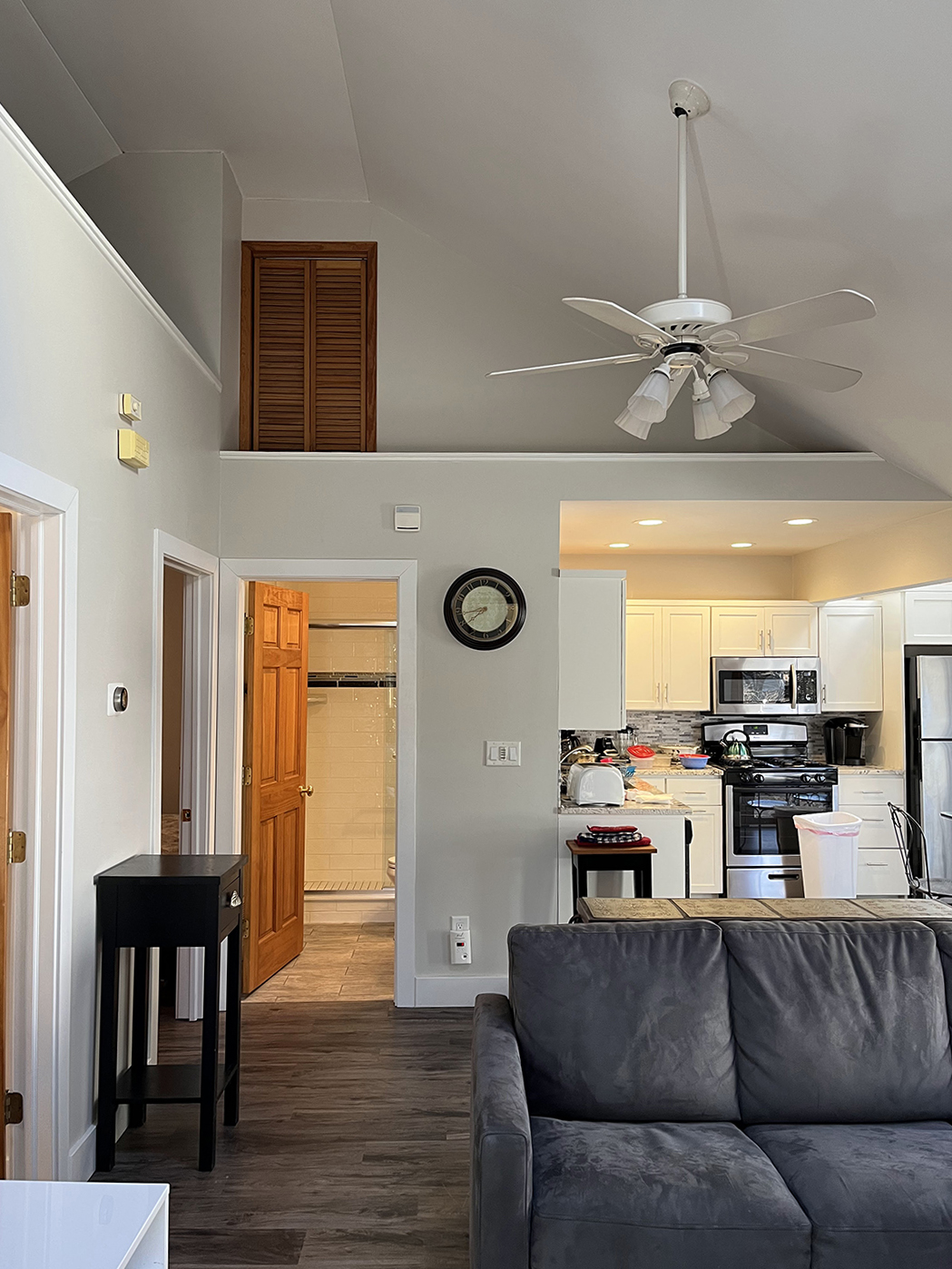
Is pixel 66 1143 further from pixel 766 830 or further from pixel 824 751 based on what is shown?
pixel 824 751

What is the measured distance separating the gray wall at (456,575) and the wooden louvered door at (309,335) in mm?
543

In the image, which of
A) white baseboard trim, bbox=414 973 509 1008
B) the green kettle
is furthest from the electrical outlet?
the green kettle

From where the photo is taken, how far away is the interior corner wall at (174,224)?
491cm

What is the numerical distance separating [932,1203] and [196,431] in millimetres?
3872

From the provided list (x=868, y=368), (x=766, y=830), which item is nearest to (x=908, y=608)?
(x=766, y=830)

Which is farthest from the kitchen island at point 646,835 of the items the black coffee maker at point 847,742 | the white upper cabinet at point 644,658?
the black coffee maker at point 847,742

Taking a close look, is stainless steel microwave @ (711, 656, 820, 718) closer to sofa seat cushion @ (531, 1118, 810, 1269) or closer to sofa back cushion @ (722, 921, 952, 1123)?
sofa back cushion @ (722, 921, 952, 1123)

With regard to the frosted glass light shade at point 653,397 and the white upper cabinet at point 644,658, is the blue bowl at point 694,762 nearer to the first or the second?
the white upper cabinet at point 644,658

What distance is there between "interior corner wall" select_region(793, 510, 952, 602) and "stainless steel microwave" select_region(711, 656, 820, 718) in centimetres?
54

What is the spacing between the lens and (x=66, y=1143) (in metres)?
3.00

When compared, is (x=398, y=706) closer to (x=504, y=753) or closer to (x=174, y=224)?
(x=504, y=753)

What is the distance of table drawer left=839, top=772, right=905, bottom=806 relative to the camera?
6.98 metres

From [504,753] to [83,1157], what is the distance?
250 cm

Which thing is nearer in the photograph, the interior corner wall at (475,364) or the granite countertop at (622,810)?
the granite countertop at (622,810)
